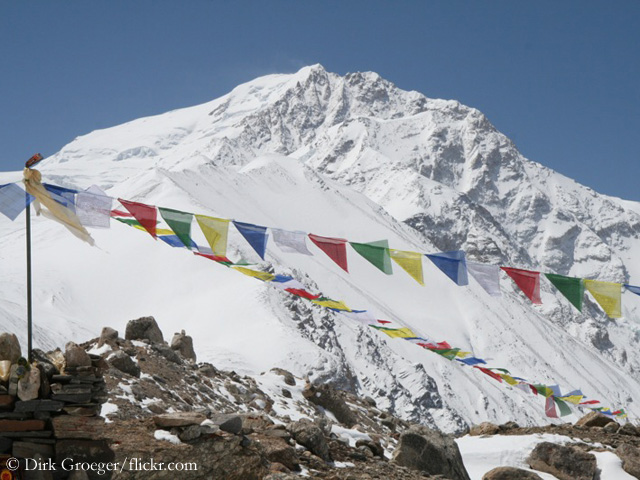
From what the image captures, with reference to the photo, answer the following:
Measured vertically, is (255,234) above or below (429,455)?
above

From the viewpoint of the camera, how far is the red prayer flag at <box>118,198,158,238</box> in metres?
14.9

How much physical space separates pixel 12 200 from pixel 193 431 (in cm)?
445

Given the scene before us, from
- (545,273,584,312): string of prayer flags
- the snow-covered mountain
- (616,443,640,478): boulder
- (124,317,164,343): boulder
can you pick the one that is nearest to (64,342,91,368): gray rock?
the snow-covered mountain

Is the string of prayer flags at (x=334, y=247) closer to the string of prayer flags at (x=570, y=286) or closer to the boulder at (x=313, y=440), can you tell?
the boulder at (x=313, y=440)

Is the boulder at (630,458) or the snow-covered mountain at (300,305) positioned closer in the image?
the boulder at (630,458)

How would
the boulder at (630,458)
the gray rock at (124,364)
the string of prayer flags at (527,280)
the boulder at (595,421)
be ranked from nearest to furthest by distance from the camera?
the boulder at (630,458), the string of prayer flags at (527,280), the gray rock at (124,364), the boulder at (595,421)

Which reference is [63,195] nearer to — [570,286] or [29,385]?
[29,385]

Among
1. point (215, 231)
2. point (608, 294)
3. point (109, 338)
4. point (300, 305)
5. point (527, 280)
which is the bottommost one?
point (608, 294)

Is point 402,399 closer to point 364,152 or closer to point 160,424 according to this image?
point 160,424

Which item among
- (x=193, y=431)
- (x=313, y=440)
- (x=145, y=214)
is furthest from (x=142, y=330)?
(x=193, y=431)

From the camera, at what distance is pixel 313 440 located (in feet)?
43.4

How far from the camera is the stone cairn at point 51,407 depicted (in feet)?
33.7

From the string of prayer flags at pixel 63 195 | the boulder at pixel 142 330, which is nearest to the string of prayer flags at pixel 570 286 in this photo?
the string of prayer flags at pixel 63 195

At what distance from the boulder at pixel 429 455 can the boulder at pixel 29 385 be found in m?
6.40
